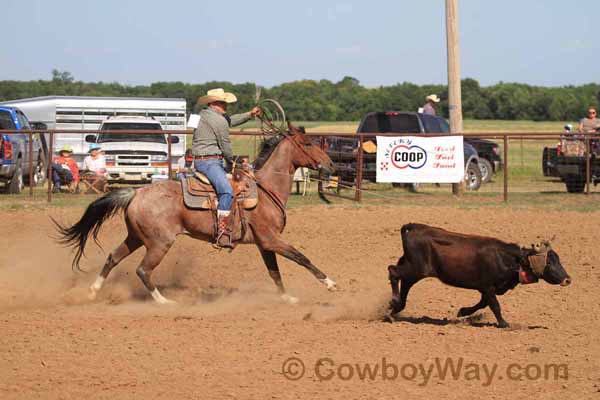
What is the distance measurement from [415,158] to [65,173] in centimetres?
681

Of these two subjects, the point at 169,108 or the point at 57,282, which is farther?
the point at 169,108

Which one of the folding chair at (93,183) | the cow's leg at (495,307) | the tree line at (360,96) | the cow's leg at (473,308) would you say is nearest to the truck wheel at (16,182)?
the folding chair at (93,183)

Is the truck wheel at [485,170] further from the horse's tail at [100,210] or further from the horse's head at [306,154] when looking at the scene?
the horse's tail at [100,210]

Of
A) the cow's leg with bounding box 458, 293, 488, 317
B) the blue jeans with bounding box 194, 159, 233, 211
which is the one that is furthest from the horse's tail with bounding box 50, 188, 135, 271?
the cow's leg with bounding box 458, 293, 488, 317

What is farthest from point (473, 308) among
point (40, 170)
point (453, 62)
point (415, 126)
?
point (40, 170)

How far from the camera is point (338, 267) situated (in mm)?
11906

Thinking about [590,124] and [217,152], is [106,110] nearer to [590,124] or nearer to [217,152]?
[590,124]

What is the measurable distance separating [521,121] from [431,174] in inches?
1777

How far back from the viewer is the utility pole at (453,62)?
18.5 m

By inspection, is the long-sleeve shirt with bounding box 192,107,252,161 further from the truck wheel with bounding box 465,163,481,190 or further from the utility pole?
the truck wheel with bounding box 465,163,481,190

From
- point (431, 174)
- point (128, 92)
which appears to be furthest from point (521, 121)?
point (431, 174)

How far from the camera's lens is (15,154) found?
700 inches

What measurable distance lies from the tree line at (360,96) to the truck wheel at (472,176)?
1443 inches

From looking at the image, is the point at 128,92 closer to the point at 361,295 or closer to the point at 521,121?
the point at 521,121
